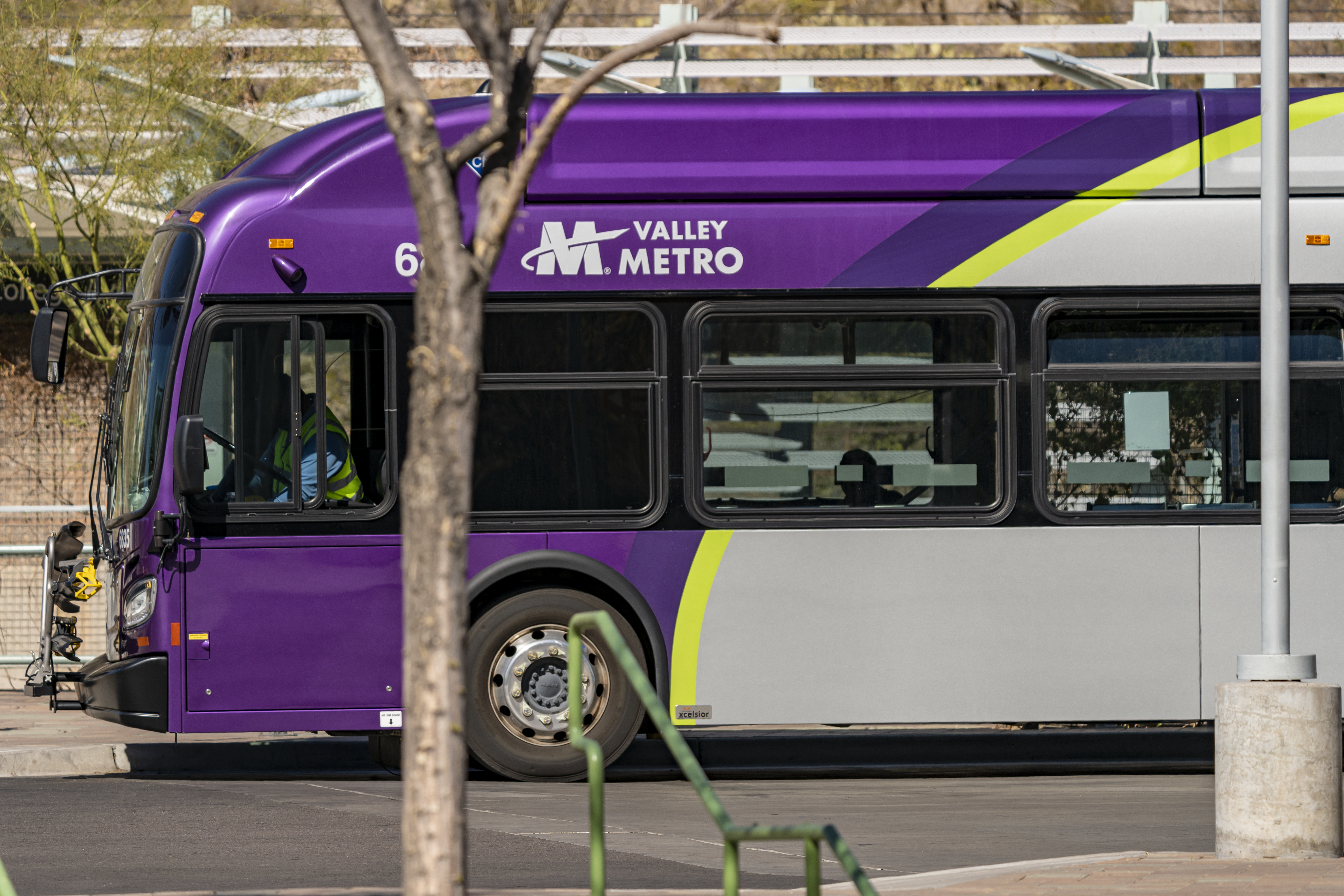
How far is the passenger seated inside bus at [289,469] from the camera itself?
9.96 meters

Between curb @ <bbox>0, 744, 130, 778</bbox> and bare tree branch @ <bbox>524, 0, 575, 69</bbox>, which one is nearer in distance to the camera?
bare tree branch @ <bbox>524, 0, 575, 69</bbox>

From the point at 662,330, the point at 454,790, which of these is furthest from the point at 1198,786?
the point at 454,790

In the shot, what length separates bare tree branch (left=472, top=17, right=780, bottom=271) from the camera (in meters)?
4.55

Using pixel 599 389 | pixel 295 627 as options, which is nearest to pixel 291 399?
pixel 295 627

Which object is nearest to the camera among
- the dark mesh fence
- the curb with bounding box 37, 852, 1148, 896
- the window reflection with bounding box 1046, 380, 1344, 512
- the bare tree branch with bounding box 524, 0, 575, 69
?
the bare tree branch with bounding box 524, 0, 575, 69

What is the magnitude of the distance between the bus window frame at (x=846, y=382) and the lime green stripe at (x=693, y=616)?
0.10 m

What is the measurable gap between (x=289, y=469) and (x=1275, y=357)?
5.12 meters

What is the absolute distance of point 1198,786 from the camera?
33.7 ft

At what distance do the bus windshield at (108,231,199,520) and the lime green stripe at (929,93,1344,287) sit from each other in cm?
408

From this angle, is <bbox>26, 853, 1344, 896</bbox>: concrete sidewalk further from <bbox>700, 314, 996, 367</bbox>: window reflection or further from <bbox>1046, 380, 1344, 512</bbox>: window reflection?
<bbox>700, 314, 996, 367</bbox>: window reflection

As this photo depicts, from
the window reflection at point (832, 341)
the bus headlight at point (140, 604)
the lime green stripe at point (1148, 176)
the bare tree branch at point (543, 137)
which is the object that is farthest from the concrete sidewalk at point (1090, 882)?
the lime green stripe at point (1148, 176)

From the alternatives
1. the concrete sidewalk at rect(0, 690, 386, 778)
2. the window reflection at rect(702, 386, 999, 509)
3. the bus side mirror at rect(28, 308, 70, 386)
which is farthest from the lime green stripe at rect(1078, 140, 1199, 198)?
the bus side mirror at rect(28, 308, 70, 386)

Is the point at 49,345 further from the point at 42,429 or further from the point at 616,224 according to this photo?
the point at 42,429

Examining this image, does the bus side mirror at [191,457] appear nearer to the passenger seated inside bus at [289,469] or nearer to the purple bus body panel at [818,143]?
the passenger seated inside bus at [289,469]
